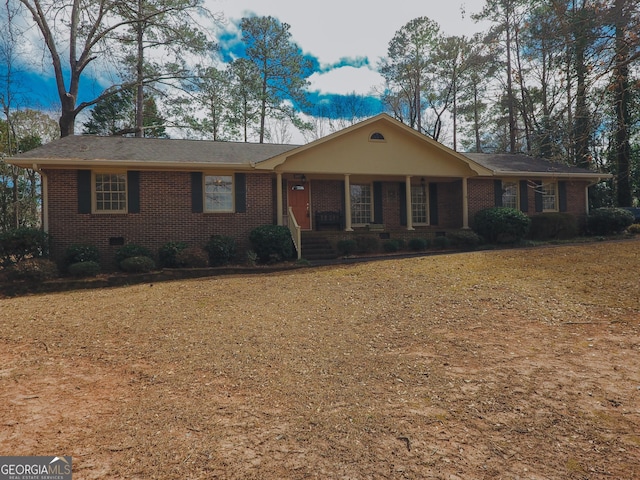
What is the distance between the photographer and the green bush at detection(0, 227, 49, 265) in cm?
949

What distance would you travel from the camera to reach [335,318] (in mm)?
5543

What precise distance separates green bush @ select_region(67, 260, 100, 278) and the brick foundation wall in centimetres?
116

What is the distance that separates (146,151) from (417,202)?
11243mm

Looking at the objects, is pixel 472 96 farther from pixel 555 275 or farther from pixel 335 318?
pixel 335 318

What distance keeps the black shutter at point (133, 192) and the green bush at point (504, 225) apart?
12.6 metres

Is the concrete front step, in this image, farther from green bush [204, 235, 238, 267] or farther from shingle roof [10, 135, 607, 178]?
shingle roof [10, 135, 607, 178]

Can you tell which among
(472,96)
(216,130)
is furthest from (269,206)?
(472,96)

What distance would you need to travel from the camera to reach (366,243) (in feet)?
42.1

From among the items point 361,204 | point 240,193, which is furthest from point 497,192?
point 240,193

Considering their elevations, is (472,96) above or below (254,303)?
above

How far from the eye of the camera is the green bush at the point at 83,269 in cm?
966

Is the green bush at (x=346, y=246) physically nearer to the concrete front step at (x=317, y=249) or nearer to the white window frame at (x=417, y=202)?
the concrete front step at (x=317, y=249)

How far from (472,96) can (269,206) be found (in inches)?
873

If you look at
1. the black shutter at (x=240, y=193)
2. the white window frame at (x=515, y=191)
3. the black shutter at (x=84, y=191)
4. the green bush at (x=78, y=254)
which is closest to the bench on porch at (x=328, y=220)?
the black shutter at (x=240, y=193)
